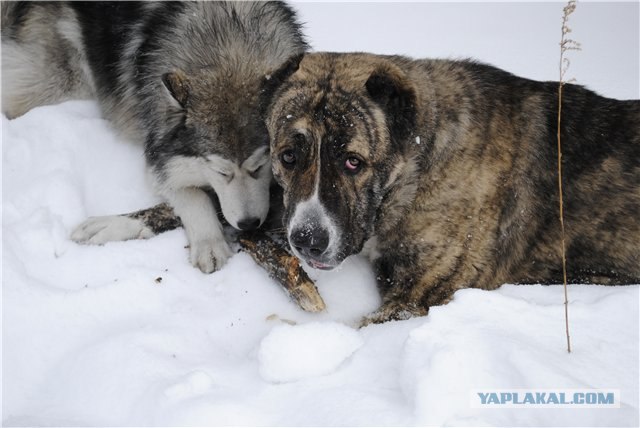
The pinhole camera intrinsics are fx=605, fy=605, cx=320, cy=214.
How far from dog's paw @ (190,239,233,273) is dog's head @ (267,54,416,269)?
68 cm

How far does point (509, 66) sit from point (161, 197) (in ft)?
10.8

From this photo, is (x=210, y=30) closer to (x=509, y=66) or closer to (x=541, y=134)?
(x=541, y=134)

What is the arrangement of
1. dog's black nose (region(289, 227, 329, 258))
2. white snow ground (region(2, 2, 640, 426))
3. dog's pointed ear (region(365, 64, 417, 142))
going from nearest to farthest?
white snow ground (region(2, 2, 640, 426))
dog's black nose (region(289, 227, 329, 258))
dog's pointed ear (region(365, 64, 417, 142))

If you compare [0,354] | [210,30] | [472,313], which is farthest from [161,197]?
[472,313]

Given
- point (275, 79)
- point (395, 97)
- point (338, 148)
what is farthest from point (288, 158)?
point (395, 97)

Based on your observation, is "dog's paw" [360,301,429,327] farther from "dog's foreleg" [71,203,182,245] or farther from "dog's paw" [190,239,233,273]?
"dog's foreleg" [71,203,182,245]

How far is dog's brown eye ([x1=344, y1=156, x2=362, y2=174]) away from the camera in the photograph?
299 centimetres

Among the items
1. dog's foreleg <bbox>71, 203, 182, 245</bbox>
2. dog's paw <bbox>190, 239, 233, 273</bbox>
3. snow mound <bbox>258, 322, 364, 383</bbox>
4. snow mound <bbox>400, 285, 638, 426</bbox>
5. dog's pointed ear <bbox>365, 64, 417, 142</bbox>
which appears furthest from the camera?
dog's foreleg <bbox>71, 203, 182, 245</bbox>

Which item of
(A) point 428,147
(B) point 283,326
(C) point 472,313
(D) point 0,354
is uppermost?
(A) point 428,147

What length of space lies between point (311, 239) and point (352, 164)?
440 mm

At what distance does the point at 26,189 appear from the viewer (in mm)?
3820

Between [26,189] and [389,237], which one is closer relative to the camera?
[389,237]

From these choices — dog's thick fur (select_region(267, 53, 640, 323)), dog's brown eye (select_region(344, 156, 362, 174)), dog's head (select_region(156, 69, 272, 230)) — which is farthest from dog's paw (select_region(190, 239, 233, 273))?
dog's brown eye (select_region(344, 156, 362, 174))

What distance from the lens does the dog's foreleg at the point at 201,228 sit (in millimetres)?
3564
